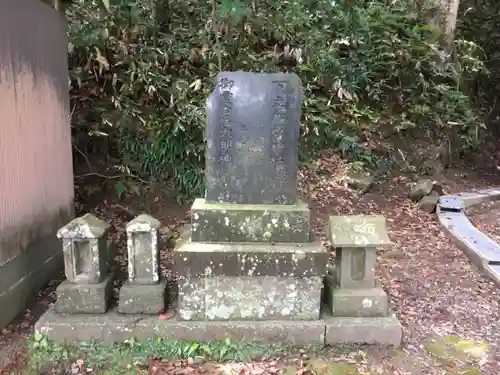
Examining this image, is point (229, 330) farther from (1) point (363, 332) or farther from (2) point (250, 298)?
(1) point (363, 332)

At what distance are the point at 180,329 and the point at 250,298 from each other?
1.99ft

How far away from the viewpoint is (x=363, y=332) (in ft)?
12.4

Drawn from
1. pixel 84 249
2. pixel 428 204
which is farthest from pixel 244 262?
pixel 428 204

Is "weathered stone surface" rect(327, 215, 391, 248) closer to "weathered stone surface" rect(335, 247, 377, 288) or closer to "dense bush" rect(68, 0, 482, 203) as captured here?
"weathered stone surface" rect(335, 247, 377, 288)

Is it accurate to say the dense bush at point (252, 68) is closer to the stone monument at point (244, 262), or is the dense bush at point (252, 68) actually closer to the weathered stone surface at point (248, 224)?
the stone monument at point (244, 262)

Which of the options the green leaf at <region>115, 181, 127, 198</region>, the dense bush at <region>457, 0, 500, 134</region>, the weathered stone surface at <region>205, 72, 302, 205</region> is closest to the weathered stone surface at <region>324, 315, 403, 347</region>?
the weathered stone surface at <region>205, 72, 302, 205</region>

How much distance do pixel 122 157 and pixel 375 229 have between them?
14.0 feet

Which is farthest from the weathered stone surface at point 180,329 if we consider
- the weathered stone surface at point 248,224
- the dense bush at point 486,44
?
the dense bush at point 486,44

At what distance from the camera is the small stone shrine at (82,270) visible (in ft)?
12.3

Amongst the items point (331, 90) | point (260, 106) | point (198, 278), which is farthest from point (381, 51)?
point (198, 278)

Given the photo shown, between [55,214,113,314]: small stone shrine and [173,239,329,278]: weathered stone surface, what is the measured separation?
0.64 meters

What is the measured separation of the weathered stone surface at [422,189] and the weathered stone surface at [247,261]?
4753 millimetres

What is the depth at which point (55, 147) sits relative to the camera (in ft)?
16.6

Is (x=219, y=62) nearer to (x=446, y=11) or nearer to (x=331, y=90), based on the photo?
(x=331, y=90)
